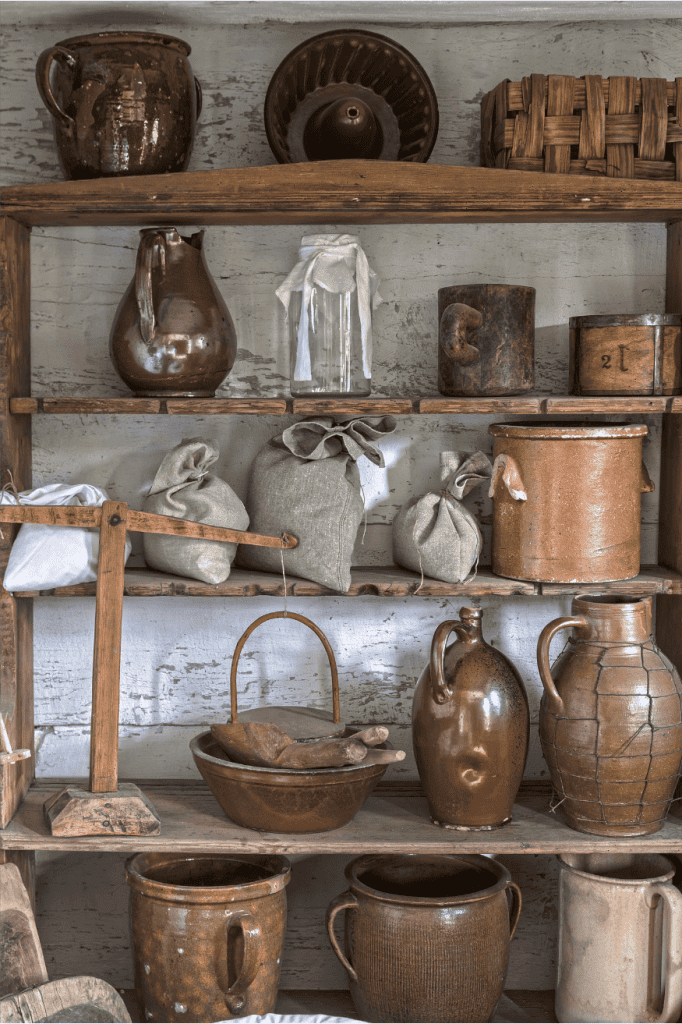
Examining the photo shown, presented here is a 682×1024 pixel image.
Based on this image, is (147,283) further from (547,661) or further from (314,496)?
(547,661)

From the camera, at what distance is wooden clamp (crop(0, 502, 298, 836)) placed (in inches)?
70.9

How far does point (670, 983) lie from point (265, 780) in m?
0.84

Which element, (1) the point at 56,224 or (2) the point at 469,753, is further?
(1) the point at 56,224

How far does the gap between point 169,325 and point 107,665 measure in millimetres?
665

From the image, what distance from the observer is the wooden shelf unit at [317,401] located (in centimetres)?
181

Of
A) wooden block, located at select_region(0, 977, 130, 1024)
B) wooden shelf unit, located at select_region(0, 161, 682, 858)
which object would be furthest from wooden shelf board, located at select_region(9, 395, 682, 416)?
wooden block, located at select_region(0, 977, 130, 1024)

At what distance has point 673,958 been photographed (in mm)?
1789

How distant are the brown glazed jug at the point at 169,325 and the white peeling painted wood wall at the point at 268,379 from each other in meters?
Result: 0.19

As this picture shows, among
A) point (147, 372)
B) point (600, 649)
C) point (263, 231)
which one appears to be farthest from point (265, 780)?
point (263, 231)

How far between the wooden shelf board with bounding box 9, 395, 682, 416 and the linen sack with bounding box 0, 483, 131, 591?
0.17 metres

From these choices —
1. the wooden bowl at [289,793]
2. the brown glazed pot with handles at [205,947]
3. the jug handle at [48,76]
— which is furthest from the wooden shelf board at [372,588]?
the jug handle at [48,76]

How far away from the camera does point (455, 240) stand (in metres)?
2.11

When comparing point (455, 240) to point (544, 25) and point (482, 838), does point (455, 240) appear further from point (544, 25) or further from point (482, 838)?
point (482, 838)

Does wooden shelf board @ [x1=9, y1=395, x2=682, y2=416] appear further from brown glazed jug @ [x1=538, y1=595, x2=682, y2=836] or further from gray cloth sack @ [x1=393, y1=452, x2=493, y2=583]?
brown glazed jug @ [x1=538, y1=595, x2=682, y2=836]
